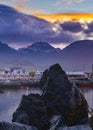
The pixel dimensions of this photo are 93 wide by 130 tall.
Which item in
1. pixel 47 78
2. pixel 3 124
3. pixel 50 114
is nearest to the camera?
pixel 3 124

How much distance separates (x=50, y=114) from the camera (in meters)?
23.5

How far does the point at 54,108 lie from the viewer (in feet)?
76.9

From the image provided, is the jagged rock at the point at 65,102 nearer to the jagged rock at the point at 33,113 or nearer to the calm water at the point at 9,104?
the jagged rock at the point at 33,113

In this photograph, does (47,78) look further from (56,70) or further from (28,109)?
(28,109)

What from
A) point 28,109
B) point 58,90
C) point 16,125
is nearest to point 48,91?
point 58,90

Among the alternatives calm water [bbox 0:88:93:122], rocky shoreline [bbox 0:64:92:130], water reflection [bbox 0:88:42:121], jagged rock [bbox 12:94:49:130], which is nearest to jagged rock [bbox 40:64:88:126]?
rocky shoreline [bbox 0:64:92:130]

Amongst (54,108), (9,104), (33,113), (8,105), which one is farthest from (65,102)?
(9,104)

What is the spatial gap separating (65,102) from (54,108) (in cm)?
72

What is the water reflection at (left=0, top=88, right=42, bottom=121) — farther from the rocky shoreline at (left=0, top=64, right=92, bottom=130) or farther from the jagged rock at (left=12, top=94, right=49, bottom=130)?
the jagged rock at (left=12, top=94, right=49, bottom=130)

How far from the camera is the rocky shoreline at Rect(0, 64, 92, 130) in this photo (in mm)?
22219

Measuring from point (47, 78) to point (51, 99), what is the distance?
1.86m

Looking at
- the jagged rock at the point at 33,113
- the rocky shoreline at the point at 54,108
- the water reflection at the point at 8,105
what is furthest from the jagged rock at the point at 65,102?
the water reflection at the point at 8,105

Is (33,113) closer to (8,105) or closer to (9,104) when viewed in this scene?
(8,105)

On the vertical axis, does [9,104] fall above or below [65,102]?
below
